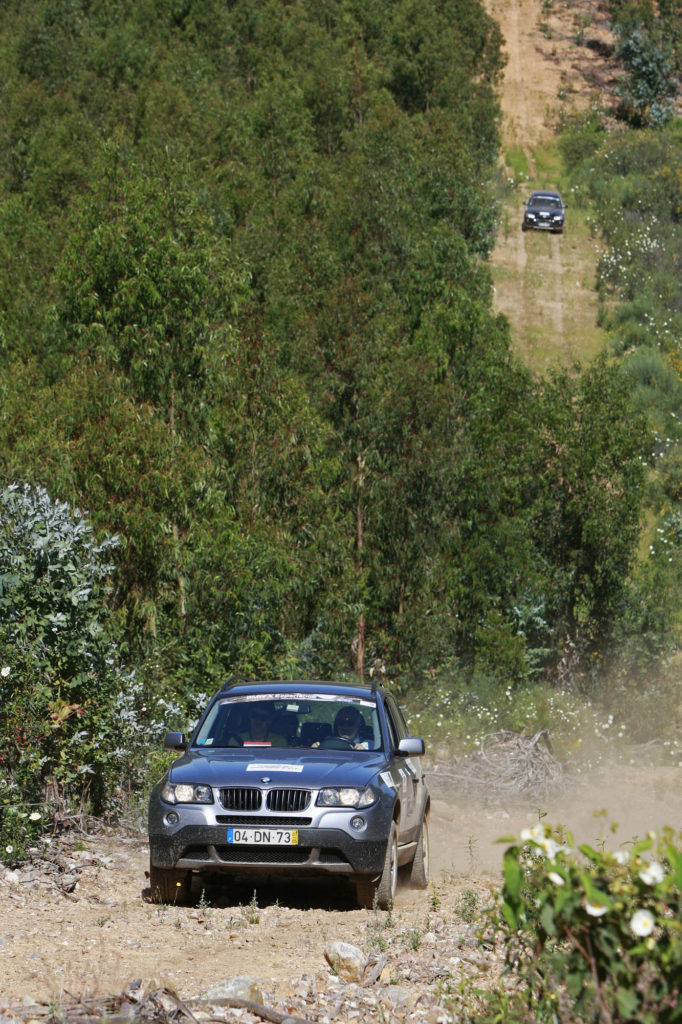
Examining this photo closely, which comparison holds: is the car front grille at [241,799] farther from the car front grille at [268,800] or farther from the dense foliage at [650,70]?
the dense foliage at [650,70]

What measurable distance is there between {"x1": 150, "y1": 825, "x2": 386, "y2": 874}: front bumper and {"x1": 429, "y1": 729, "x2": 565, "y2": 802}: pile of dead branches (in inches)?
389

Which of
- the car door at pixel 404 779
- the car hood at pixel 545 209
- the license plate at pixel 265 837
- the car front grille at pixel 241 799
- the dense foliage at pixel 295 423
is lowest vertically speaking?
the car hood at pixel 545 209

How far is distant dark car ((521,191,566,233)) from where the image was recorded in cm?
5184

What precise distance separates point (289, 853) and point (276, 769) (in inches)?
22.2

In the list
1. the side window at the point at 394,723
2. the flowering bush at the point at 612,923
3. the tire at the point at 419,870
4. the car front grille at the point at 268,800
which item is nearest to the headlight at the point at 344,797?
the car front grille at the point at 268,800

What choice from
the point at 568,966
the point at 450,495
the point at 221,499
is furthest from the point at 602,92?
the point at 568,966

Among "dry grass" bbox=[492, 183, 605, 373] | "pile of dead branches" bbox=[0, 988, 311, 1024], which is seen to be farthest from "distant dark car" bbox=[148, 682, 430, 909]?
"dry grass" bbox=[492, 183, 605, 373]

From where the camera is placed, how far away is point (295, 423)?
899 inches

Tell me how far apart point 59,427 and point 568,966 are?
645 inches

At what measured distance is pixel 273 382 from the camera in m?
23.6

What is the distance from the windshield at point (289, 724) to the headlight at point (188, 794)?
861 millimetres

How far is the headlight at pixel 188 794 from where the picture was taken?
334 inches

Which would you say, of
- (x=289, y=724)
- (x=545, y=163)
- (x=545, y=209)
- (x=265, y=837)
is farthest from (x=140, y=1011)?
(x=545, y=163)

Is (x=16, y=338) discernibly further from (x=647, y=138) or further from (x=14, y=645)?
(x=647, y=138)
